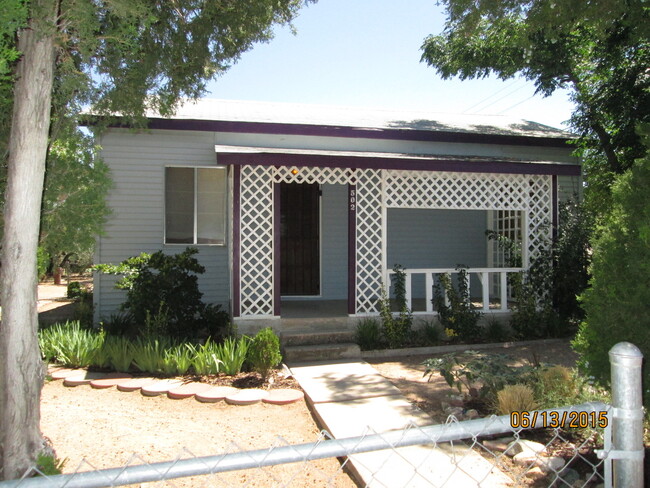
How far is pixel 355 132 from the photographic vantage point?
32.8 ft

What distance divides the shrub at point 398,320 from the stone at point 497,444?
11.4ft

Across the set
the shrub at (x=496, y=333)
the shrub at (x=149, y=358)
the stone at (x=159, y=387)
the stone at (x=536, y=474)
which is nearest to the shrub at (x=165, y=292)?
the shrub at (x=149, y=358)

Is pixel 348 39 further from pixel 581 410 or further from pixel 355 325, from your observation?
pixel 581 410

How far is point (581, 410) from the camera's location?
200 cm

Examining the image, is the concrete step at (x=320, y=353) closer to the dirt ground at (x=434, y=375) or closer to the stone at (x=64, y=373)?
the dirt ground at (x=434, y=375)

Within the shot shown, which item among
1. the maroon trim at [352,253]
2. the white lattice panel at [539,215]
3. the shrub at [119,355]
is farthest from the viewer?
the white lattice panel at [539,215]

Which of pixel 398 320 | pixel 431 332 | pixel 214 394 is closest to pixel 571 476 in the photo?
pixel 214 394

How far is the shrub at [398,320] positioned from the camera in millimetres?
7742

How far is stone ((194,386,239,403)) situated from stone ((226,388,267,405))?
0.08m

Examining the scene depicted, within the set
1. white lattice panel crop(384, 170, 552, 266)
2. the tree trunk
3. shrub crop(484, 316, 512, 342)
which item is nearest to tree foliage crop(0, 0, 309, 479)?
the tree trunk

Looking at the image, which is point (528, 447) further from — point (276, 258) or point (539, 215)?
point (539, 215)

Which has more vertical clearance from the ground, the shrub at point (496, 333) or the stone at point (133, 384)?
the shrub at point (496, 333)

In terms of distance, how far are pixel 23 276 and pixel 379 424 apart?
122 inches

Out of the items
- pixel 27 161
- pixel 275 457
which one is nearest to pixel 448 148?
pixel 27 161
